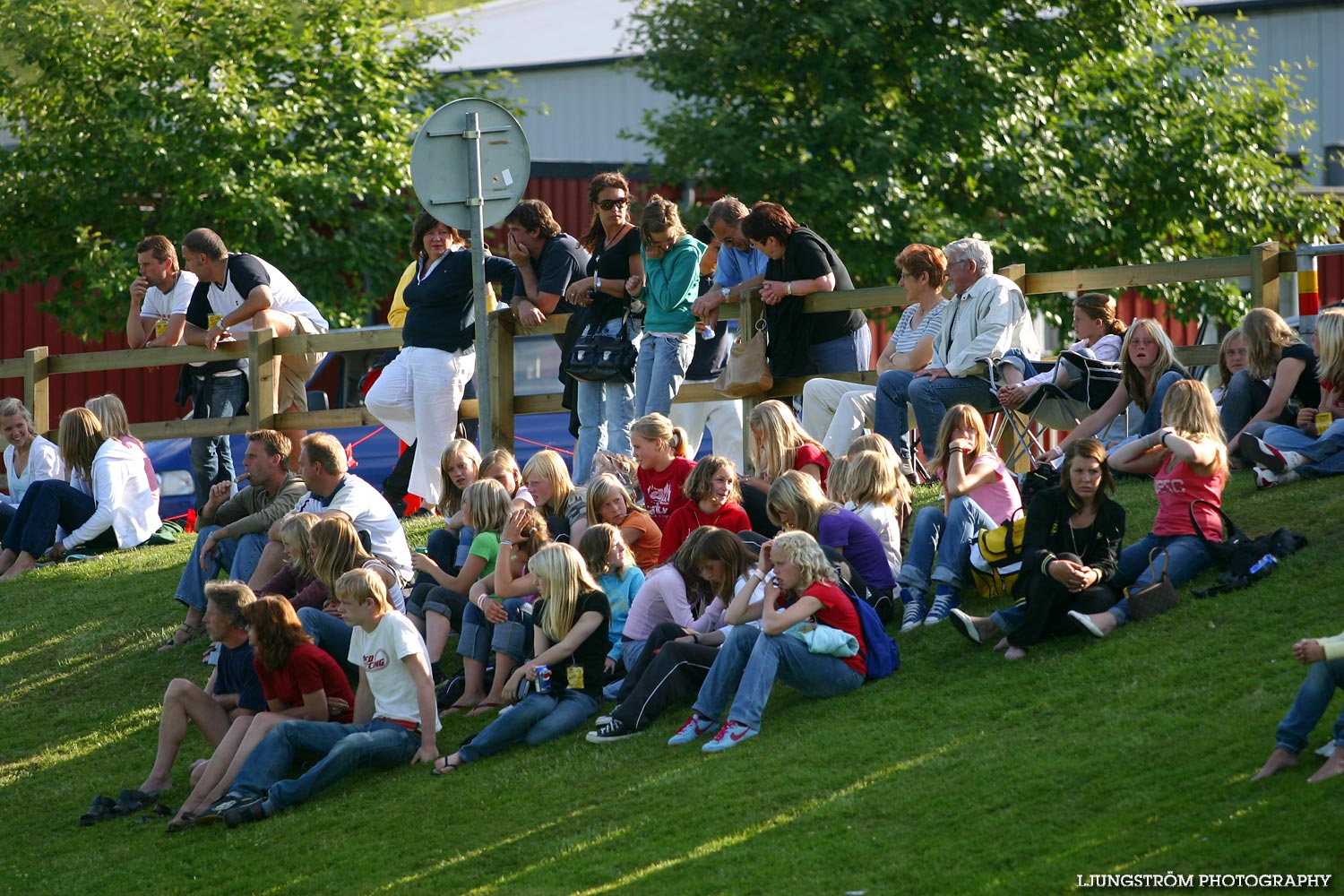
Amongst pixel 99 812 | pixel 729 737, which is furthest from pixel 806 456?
pixel 99 812

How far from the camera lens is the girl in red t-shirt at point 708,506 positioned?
364 inches

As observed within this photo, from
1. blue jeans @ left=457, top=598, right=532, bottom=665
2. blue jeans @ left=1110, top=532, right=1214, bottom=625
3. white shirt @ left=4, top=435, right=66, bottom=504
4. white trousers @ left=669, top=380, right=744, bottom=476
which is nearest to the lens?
blue jeans @ left=1110, top=532, right=1214, bottom=625

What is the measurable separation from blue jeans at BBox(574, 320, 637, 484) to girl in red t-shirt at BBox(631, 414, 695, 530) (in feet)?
4.19

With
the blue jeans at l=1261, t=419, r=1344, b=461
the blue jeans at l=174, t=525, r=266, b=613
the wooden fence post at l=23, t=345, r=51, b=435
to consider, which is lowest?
the blue jeans at l=174, t=525, r=266, b=613

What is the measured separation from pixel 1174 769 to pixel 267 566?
227 inches

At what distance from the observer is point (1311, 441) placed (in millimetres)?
10195

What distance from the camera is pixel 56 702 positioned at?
10578 millimetres

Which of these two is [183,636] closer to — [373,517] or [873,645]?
[373,517]

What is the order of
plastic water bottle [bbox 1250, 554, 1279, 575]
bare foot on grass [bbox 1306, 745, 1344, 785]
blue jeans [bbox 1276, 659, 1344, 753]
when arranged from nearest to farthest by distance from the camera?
1. bare foot on grass [bbox 1306, 745, 1344, 785]
2. blue jeans [bbox 1276, 659, 1344, 753]
3. plastic water bottle [bbox 1250, 554, 1279, 575]

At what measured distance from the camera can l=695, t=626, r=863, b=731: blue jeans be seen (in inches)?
318

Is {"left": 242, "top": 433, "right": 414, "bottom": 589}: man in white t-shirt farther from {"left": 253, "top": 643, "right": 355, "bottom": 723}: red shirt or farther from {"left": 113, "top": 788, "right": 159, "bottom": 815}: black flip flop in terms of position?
{"left": 113, "top": 788, "right": 159, "bottom": 815}: black flip flop

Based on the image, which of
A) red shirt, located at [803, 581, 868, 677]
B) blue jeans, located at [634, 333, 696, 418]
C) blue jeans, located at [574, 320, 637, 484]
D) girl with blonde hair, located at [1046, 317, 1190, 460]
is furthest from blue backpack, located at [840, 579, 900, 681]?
blue jeans, located at [574, 320, 637, 484]

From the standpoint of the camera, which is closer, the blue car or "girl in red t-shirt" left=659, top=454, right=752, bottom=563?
"girl in red t-shirt" left=659, top=454, right=752, bottom=563

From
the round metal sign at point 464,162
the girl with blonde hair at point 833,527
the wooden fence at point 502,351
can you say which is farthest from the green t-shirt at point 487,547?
the round metal sign at point 464,162
